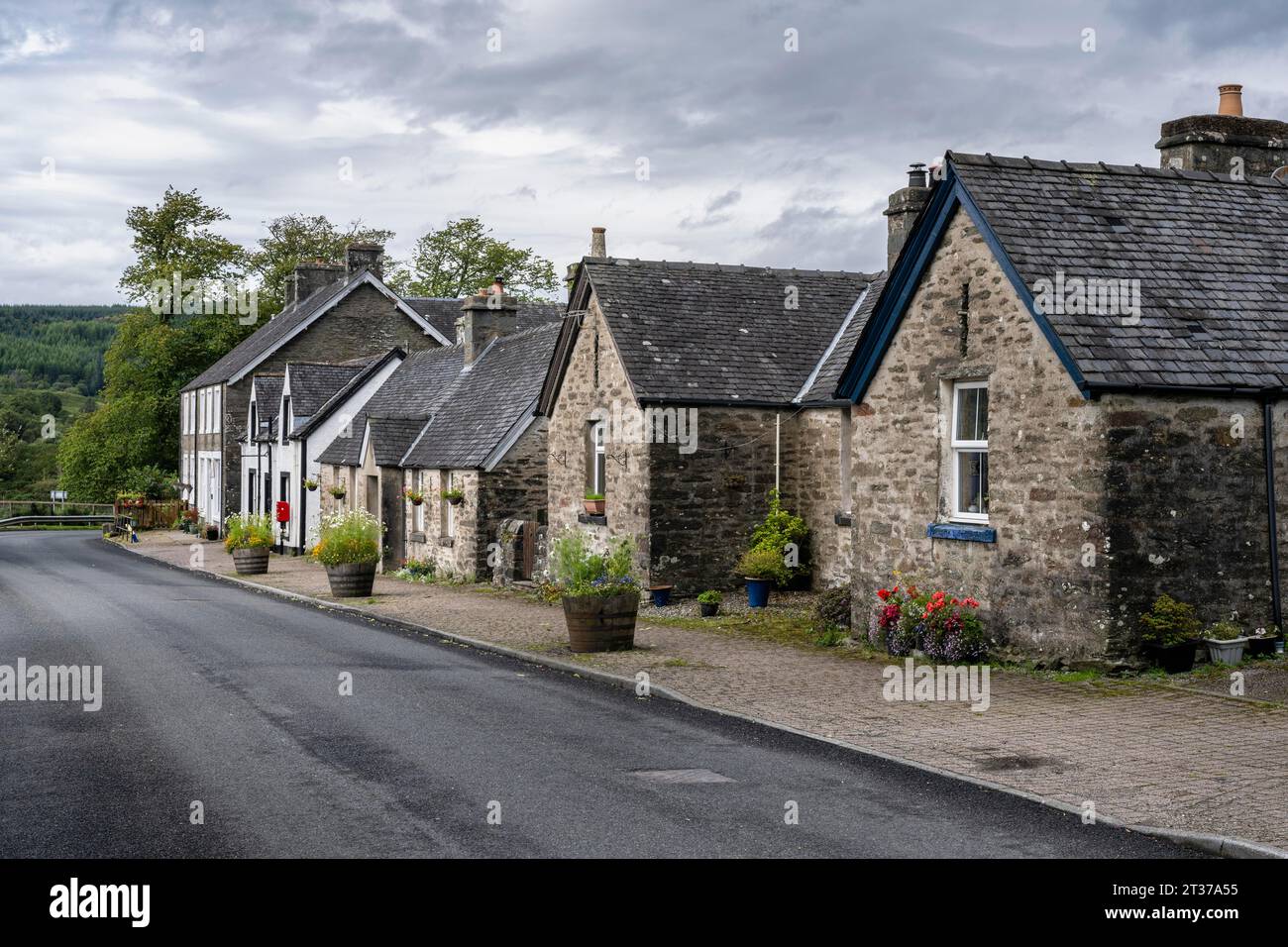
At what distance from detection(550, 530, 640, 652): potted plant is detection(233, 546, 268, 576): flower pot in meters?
19.0

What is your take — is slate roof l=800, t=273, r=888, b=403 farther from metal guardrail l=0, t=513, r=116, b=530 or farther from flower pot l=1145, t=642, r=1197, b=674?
metal guardrail l=0, t=513, r=116, b=530

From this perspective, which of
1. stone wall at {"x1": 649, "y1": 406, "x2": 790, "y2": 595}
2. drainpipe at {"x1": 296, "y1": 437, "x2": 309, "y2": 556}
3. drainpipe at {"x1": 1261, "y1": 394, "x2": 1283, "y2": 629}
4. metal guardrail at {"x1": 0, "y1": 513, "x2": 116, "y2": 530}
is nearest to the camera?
drainpipe at {"x1": 1261, "y1": 394, "x2": 1283, "y2": 629}

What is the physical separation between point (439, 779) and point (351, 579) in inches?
693

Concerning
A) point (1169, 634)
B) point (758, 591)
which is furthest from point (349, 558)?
point (1169, 634)

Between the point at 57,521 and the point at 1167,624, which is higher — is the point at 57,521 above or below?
below

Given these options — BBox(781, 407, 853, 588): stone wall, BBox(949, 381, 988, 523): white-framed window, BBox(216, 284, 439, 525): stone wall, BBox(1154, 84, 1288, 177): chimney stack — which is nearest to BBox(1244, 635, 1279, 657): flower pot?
BBox(949, 381, 988, 523): white-framed window

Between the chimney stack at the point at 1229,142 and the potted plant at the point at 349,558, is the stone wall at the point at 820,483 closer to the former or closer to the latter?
the chimney stack at the point at 1229,142

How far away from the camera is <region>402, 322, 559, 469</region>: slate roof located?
94.4ft

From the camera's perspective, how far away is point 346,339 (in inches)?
2042

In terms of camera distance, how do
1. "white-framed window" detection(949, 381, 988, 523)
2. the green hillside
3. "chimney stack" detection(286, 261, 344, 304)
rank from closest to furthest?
"white-framed window" detection(949, 381, 988, 523)
"chimney stack" detection(286, 261, 344, 304)
the green hillside

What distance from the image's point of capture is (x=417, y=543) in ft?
107

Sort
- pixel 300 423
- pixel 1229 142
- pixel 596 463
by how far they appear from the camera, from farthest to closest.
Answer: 1. pixel 300 423
2. pixel 596 463
3. pixel 1229 142

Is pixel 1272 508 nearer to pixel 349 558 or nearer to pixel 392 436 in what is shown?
pixel 349 558

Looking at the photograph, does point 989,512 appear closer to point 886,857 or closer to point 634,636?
point 634,636
